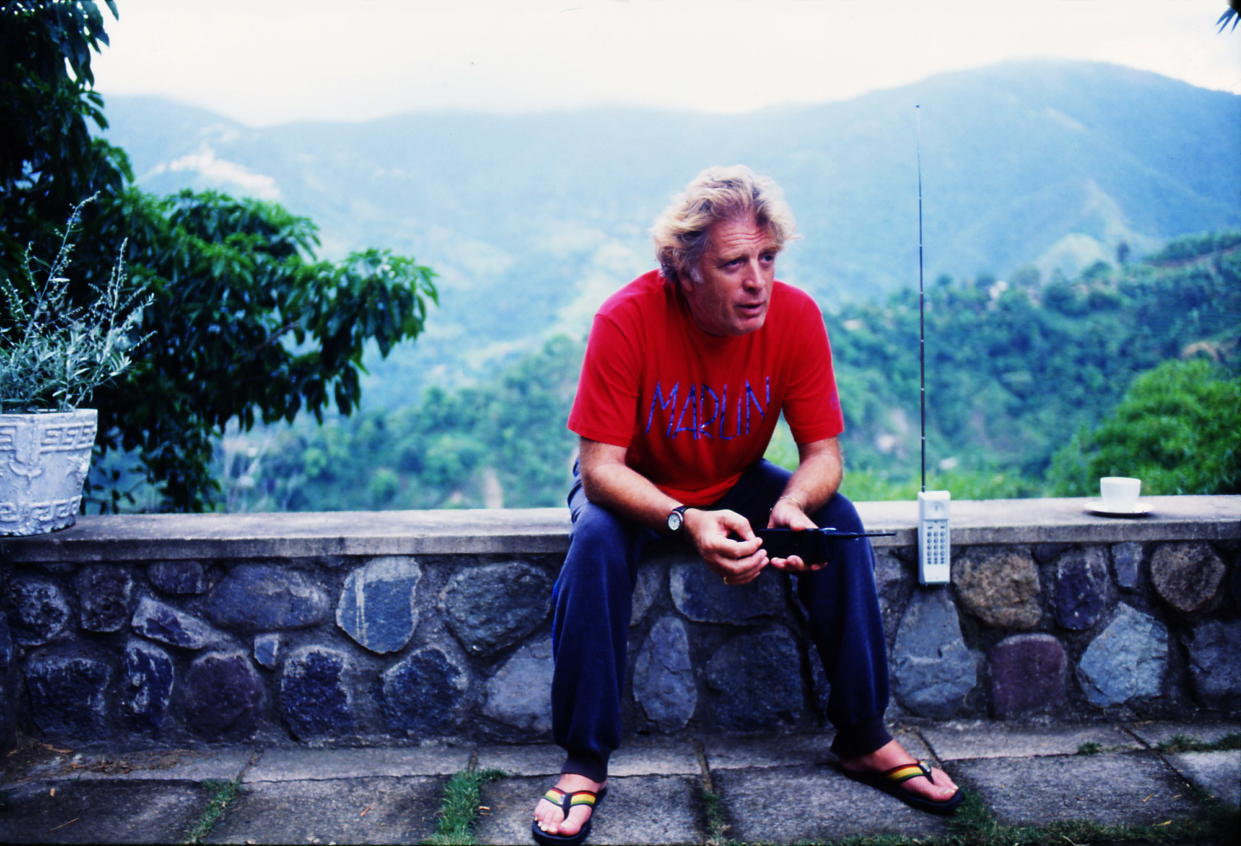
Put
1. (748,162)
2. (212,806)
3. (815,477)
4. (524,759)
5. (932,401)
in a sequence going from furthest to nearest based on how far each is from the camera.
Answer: (932,401) → (748,162) → (524,759) → (815,477) → (212,806)

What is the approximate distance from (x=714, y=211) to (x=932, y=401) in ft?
29.6

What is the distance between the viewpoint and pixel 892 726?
2043 millimetres

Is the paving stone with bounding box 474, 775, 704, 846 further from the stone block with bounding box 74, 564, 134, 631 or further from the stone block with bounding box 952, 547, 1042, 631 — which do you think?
the stone block with bounding box 74, 564, 134, 631

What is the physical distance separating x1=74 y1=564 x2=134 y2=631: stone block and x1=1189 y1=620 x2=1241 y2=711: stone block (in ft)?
7.71

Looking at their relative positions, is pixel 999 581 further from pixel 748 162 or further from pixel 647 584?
pixel 748 162

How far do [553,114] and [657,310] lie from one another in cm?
1410

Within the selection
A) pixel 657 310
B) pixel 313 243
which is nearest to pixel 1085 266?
pixel 313 243

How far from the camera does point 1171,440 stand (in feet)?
17.8

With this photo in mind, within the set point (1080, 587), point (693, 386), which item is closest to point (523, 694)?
point (693, 386)

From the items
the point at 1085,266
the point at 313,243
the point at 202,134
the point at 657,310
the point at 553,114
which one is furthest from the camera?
the point at 553,114

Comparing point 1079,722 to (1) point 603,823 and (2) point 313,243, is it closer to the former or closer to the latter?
(1) point 603,823

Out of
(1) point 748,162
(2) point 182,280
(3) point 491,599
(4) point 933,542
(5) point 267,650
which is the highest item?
(1) point 748,162

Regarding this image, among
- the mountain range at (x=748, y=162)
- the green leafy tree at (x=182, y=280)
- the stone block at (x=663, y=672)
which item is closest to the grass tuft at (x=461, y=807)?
the stone block at (x=663, y=672)

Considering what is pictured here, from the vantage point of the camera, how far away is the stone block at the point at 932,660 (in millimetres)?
2057
